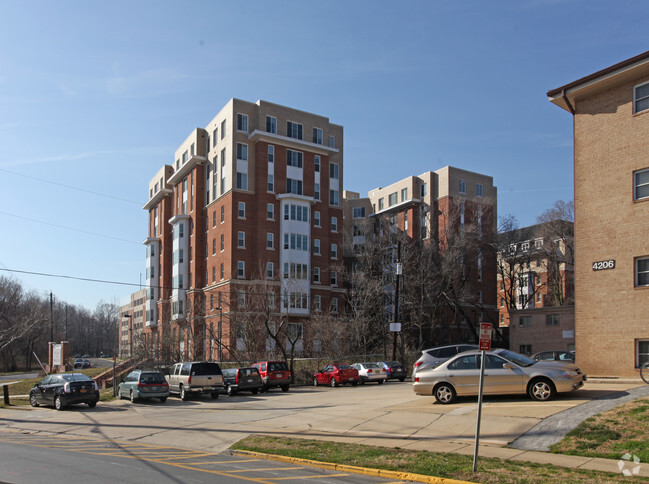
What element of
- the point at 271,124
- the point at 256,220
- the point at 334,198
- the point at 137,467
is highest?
the point at 271,124

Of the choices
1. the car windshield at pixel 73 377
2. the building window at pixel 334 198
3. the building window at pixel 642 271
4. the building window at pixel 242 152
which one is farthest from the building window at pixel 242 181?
the building window at pixel 642 271

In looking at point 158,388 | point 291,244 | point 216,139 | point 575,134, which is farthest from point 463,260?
point 158,388

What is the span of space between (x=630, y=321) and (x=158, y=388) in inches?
809

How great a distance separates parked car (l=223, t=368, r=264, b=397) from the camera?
3009 centimetres

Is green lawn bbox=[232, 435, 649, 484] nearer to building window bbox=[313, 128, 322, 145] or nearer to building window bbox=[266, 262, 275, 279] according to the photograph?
building window bbox=[266, 262, 275, 279]

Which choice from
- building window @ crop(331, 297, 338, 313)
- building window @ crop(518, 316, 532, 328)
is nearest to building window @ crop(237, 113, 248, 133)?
building window @ crop(331, 297, 338, 313)

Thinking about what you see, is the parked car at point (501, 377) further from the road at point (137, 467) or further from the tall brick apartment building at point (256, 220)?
the tall brick apartment building at point (256, 220)

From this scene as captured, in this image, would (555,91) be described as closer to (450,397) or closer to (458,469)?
(450,397)

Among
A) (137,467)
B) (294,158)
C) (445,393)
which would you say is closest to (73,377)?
(137,467)

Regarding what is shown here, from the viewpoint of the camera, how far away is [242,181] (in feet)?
193

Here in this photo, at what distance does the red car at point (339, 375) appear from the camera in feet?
113

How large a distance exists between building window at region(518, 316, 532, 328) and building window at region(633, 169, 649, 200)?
23.9 metres

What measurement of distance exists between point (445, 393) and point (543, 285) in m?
56.3

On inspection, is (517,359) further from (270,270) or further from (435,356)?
(270,270)
